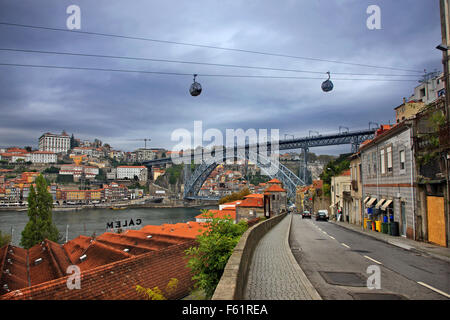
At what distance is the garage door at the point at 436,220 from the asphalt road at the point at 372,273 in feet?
4.96

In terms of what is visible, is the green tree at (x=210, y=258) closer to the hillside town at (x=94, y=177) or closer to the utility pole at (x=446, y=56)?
the utility pole at (x=446, y=56)

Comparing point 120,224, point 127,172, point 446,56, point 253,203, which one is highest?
point 127,172

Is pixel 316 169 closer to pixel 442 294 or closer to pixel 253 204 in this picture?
pixel 253 204

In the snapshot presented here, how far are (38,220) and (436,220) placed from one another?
40.6 m

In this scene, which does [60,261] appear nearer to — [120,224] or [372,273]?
[372,273]

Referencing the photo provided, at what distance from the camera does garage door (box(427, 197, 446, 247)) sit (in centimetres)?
996

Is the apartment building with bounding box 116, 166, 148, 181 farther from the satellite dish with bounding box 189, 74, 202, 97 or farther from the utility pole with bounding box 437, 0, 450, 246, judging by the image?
the utility pole with bounding box 437, 0, 450, 246

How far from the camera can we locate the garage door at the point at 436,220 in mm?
9961

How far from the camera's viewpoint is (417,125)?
1144 cm

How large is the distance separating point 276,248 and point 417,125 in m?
7.15

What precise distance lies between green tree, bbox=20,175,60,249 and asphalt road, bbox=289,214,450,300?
36618 mm

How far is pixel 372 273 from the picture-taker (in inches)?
246

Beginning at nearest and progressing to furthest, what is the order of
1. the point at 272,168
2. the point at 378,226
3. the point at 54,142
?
the point at 378,226 < the point at 272,168 < the point at 54,142

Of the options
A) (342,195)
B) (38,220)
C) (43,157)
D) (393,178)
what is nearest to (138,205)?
(38,220)
